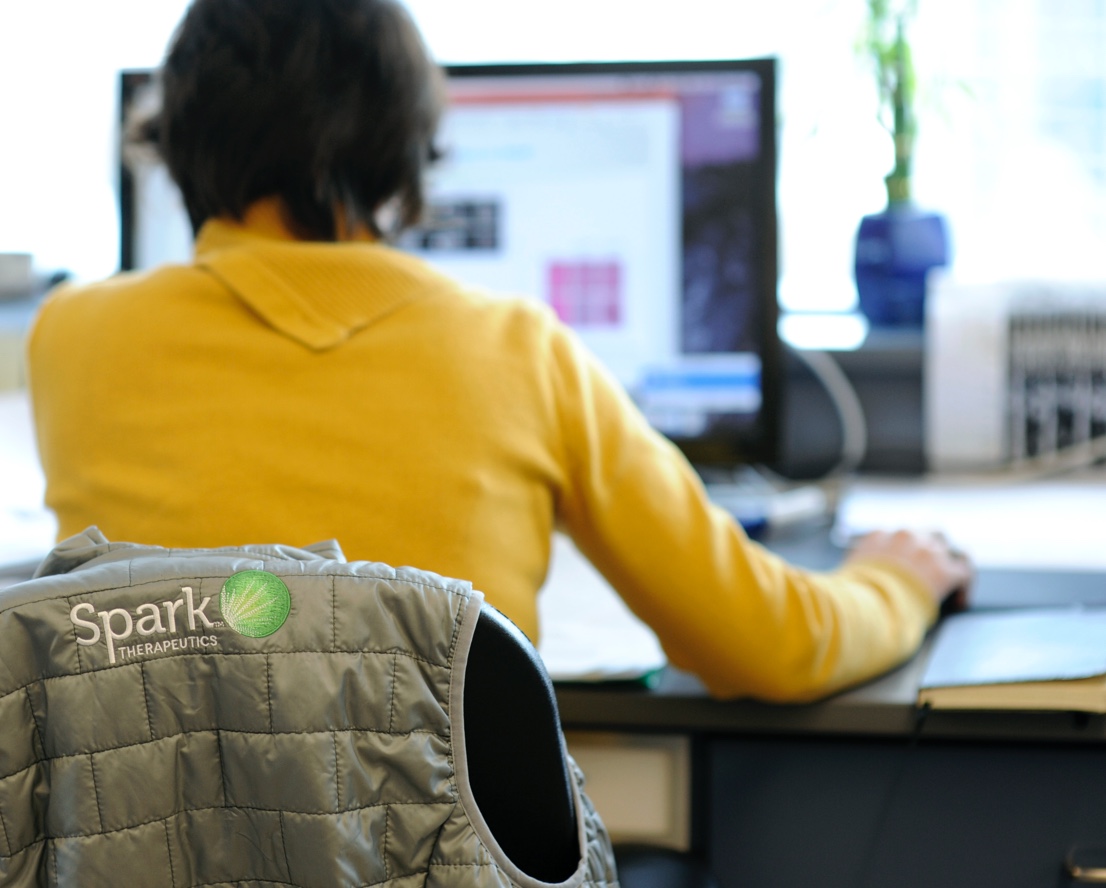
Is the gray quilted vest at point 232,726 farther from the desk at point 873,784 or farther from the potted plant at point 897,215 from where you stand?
the potted plant at point 897,215

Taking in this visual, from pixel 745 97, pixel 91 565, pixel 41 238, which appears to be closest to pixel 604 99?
pixel 745 97

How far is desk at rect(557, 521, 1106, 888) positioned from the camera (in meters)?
0.81

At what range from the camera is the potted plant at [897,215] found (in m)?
1.60

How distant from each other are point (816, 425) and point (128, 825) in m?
1.31

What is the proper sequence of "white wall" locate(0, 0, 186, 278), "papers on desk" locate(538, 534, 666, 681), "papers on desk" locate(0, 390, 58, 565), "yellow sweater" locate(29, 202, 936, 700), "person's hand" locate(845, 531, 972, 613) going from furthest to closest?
"white wall" locate(0, 0, 186, 278) < "papers on desk" locate(0, 390, 58, 565) < "person's hand" locate(845, 531, 972, 613) < "papers on desk" locate(538, 534, 666, 681) < "yellow sweater" locate(29, 202, 936, 700)

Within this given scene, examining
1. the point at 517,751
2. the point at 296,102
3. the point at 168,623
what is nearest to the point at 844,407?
the point at 296,102

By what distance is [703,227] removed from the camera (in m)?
1.25

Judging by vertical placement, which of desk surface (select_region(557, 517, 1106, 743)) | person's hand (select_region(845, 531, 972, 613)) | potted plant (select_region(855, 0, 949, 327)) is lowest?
desk surface (select_region(557, 517, 1106, 743))

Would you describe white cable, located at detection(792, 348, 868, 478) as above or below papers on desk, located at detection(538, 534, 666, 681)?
above

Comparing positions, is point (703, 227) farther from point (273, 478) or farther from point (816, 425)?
point (273, 478)

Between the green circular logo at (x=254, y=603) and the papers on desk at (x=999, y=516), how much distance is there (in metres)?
0.82

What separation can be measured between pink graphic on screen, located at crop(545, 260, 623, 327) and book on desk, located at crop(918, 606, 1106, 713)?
20.3 inches

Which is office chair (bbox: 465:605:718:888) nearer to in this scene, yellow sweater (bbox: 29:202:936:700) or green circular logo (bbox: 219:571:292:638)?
green circular logo (bbox: 219:571:292:638)

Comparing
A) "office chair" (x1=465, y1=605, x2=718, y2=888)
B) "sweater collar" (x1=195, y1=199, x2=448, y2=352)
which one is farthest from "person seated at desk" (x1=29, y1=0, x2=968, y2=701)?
"office chair" (x1=465, y1=605, x2=718, y2=888)
